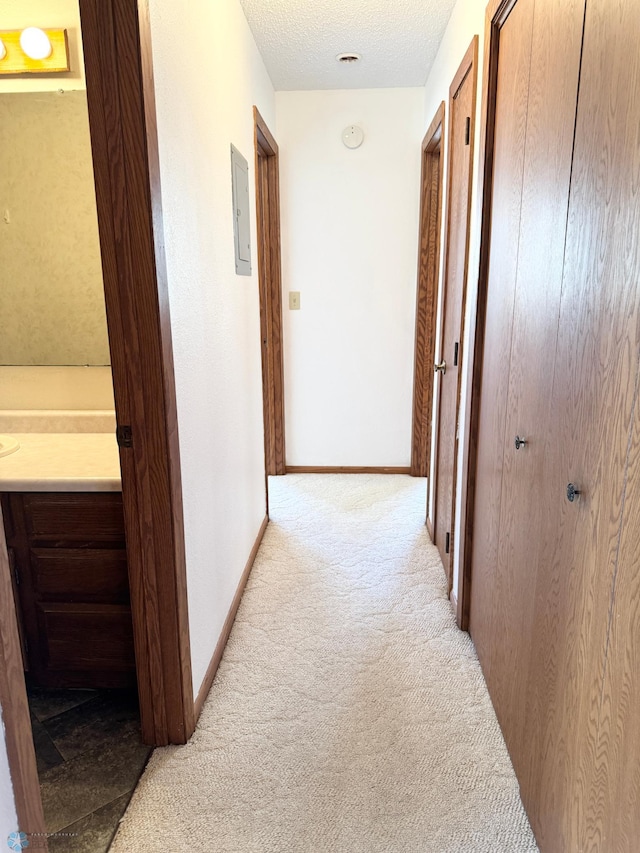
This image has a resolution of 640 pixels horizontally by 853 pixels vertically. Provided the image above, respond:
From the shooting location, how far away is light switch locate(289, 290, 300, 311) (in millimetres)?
3729

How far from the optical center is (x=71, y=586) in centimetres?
172

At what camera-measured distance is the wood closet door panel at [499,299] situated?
1.53 metres

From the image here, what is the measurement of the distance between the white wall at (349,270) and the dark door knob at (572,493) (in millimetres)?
2715

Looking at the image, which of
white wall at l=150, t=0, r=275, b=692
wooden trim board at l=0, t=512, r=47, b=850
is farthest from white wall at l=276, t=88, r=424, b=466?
wooden trim board at l=0, t=512, r=47, b=850

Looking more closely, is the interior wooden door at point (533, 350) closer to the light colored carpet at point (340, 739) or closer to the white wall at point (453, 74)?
the light colored carpet at point (340, 739)

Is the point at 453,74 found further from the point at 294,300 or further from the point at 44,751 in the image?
the point at 44,751

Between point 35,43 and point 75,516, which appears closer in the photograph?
point 75,516

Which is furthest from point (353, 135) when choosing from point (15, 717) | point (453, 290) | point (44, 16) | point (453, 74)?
point (15, 717)

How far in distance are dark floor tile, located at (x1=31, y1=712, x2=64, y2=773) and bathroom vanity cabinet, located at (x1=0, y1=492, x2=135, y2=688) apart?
139mm

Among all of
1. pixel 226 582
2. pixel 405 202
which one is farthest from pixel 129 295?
pixel 405 202

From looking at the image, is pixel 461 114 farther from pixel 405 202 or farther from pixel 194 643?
pixel 194 643

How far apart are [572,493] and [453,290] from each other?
4.94 feet

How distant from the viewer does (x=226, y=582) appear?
218 centimetres

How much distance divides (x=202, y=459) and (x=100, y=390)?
1.98 feet
